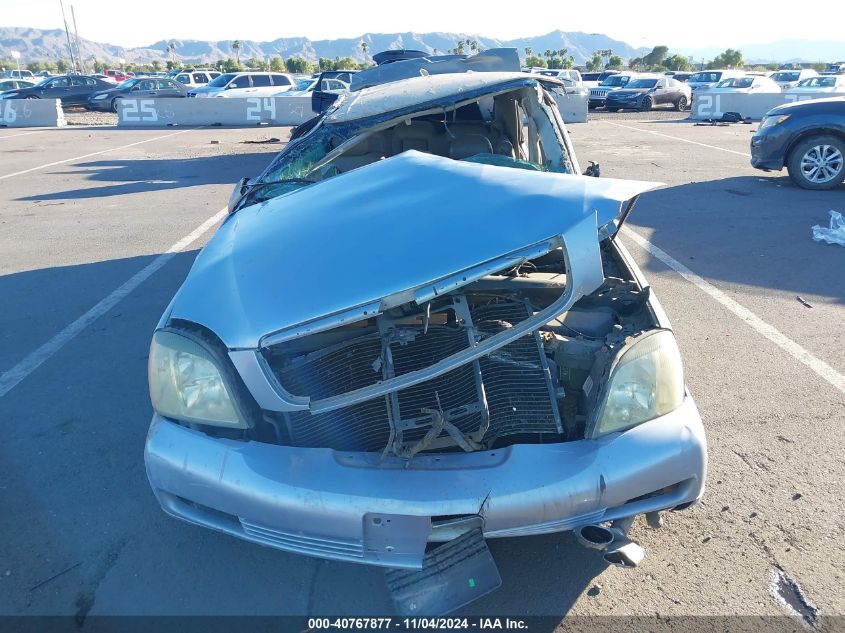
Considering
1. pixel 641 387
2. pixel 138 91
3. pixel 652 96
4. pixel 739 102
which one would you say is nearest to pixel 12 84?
pixel 138 91

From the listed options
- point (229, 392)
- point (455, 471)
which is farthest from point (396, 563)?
point (229, 392)


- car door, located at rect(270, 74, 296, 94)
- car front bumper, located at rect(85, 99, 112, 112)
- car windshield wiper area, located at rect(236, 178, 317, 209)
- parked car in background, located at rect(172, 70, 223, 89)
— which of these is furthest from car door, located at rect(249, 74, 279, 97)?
car windshield wiper area, located at rect(236, 178, 317, 209)

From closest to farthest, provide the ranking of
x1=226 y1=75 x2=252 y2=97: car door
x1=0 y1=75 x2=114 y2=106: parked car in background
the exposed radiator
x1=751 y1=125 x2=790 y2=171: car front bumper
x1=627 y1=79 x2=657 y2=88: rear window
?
the exposed radiator, x1=751 y1=125 x2=790 y2=171: car front bumper, x1=226 y1=75 x2=252 y2=97: car door, x1=627 y1=79 x2=657 y2=88: rear window, x1=0 y1=75 x2=114 y2=106: parked car in background

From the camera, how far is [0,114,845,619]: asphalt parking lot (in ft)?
7.67

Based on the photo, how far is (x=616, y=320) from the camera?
2818 mm

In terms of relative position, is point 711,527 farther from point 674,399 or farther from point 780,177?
point 780,177

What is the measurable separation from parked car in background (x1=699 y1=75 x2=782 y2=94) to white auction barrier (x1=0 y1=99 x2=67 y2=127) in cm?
2192

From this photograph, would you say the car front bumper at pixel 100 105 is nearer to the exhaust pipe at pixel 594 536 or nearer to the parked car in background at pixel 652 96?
the parked car in background at pixel 652 96

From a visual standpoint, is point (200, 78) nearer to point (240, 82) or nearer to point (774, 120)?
point (240, 82)

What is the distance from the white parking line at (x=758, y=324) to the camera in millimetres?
3885

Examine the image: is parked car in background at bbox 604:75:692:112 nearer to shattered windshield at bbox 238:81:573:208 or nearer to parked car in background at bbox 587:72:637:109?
parked car in background at bbox 587:72:637:109

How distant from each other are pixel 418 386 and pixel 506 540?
740 mm

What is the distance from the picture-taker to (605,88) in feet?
86.1

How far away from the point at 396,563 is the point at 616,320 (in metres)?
1.44
